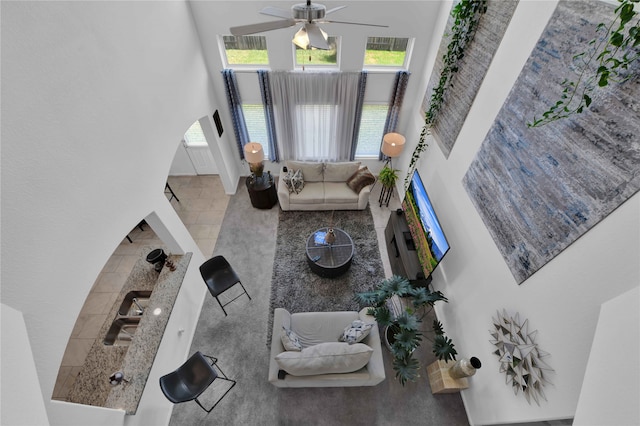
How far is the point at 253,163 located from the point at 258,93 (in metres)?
1.35

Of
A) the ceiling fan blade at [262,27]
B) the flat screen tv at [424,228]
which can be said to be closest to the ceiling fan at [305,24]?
the ceiling fan blade at [262,27]

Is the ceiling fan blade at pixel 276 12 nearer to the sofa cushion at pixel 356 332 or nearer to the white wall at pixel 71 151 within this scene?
the white wall at pixel 71 151

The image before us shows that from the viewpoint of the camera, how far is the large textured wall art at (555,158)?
5.71ft

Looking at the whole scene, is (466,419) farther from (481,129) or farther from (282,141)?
(282,141)

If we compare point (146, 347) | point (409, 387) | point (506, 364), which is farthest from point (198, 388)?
point (506, 364)

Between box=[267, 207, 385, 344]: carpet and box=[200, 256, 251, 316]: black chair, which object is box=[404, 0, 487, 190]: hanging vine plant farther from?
box=[200, 256, 251, 316]: black chair

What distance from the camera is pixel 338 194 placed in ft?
18.4

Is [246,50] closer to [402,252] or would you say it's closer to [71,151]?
[71,151]

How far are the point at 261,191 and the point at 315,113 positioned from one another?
6.40 feet

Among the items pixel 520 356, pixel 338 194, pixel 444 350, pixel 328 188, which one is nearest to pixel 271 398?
pixel 444 350

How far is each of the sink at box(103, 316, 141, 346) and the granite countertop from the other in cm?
6

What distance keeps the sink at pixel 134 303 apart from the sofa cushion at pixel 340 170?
3791 millimetres

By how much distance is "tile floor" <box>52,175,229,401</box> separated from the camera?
3805mm

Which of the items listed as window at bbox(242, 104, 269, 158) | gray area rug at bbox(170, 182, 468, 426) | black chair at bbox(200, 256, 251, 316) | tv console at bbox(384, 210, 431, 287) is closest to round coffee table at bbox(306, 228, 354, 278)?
tv console at bbox(384, 210, 431, 287)
